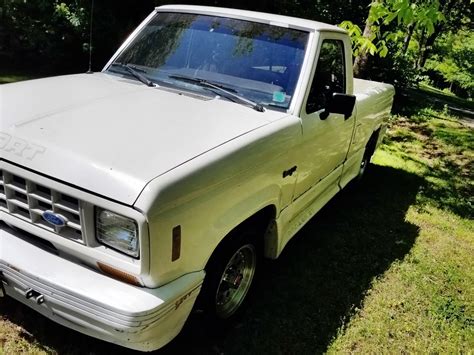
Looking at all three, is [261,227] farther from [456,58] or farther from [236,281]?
[456,58]

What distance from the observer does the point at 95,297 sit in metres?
2.17

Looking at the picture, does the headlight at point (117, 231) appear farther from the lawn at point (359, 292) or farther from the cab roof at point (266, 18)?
the cab roof at point (266, 18)

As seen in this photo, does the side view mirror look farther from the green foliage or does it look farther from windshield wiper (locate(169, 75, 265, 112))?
the green foliage

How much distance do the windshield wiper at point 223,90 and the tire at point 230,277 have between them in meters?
0.90

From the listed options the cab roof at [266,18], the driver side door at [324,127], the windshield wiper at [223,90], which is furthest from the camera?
the cab roof at [266,18]

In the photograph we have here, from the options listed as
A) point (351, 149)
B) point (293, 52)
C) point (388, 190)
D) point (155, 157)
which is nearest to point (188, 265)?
point (155, 157)

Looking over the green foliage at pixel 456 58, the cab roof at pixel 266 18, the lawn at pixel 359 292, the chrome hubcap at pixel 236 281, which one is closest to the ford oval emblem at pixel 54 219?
the lawn at pixel 359 292

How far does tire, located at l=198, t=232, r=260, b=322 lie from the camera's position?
2740mm

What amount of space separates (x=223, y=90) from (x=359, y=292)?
6.76ft

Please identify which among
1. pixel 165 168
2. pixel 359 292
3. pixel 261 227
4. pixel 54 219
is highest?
pixel 165 168

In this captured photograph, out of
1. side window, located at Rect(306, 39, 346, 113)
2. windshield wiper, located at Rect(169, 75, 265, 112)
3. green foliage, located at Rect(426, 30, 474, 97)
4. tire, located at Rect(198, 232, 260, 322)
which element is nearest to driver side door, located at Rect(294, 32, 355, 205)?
side window, located at Rect(306, 39, 346, 113)

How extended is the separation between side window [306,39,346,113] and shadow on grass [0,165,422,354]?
147cm

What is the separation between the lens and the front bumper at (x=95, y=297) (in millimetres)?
2148

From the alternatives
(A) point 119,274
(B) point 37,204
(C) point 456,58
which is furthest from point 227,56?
(C) point 456,58
